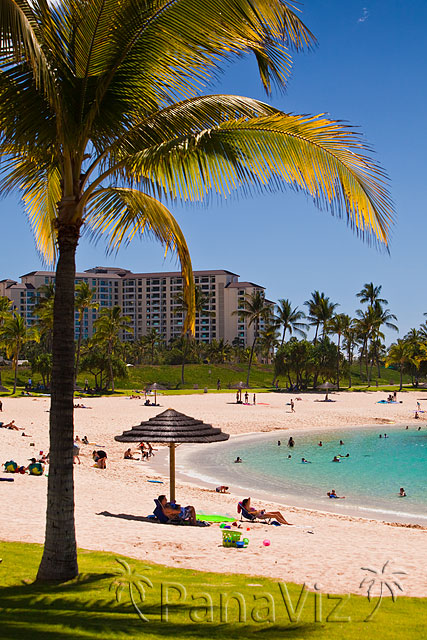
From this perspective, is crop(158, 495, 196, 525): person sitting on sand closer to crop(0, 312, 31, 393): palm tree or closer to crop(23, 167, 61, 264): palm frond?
crop(23, 167, 61, 264): palm frond

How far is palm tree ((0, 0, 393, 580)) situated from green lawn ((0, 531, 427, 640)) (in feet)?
2.11

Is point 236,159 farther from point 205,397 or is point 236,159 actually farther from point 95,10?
point 205,397

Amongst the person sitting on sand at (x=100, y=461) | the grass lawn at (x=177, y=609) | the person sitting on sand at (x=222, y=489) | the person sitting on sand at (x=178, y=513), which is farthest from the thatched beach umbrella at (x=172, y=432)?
the person sitting on sand at (x=100, y=461)

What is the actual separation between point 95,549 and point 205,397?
161 ft

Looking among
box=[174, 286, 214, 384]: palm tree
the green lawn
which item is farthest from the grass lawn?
box=[174, 286, 214, 384]: palm tree

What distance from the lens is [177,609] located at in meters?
6.13

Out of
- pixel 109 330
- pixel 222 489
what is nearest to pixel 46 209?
pixel 222 489

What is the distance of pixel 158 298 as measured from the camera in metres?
170

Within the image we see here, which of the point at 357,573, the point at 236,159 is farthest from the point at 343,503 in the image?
the point at 236,159

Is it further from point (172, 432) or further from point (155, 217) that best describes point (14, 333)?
point (155, 217)

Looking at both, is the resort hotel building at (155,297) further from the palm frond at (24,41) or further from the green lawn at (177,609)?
the palm frond at (24,41)

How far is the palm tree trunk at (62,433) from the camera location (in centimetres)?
652

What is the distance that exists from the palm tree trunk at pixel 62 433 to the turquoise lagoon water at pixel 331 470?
1347 cm

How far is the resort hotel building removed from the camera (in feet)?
527
